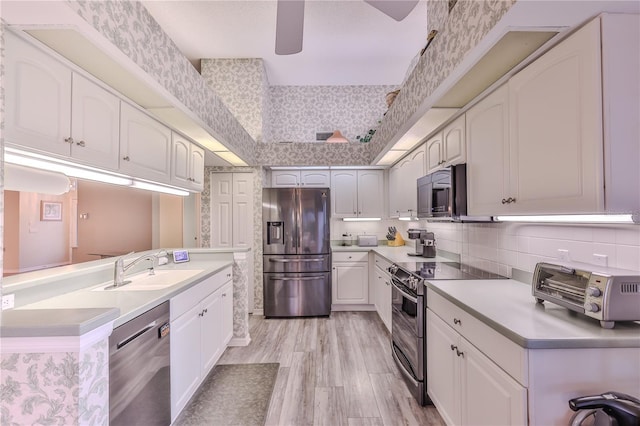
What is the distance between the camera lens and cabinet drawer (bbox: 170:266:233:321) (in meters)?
1.78

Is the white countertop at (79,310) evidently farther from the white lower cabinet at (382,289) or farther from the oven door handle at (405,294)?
the white lower cabinet at (382,289)

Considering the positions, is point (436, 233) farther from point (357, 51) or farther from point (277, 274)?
point (357, 51)

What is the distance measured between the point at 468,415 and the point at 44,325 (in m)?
1.93

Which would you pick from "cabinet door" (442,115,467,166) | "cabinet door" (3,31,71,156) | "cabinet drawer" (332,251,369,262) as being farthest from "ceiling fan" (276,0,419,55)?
"cabinet drawer" (332,251,369,262)

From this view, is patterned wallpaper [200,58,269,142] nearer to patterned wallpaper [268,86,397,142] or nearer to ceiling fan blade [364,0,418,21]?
patterned wallpaper [268,86,397,142]

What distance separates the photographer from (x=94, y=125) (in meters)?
1.43

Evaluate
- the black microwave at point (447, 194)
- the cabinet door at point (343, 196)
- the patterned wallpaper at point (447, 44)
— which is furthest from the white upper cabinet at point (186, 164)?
the black microwave at point (447, 194)

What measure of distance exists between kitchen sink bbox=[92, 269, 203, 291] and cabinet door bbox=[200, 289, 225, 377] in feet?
0.94

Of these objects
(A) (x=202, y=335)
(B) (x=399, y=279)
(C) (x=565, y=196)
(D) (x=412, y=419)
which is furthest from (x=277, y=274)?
(C) (x=565, y=196)

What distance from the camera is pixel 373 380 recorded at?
2.37 metres

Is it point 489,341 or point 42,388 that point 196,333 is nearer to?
point 42,388

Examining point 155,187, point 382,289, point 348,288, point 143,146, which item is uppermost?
point 143,146

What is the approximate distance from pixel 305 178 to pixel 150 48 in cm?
291

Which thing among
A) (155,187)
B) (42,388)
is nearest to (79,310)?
(42,388)
